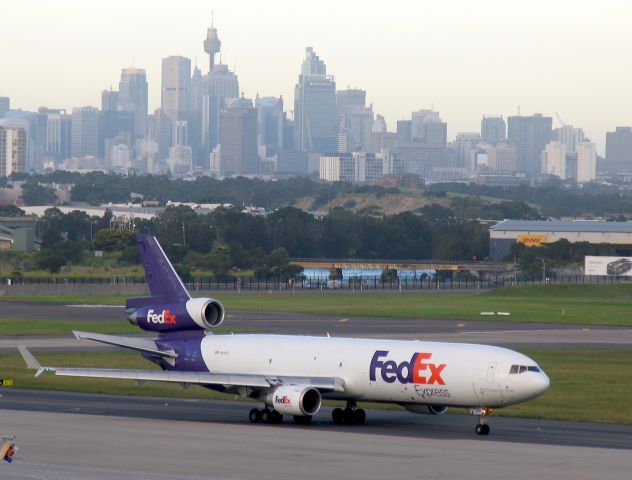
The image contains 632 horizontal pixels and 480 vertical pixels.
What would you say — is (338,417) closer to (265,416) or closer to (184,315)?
(265,416)

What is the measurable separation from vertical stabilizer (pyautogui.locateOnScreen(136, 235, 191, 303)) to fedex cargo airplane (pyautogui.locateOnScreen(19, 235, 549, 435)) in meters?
0.04

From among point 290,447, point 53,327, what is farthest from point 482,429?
point 53,327

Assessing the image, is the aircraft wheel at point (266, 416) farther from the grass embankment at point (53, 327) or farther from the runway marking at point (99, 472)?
the grass embankment at point (53, 327)

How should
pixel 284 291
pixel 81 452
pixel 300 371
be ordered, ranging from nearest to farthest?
pixel 81 452 → pixel 300 371 → pixel 284 291

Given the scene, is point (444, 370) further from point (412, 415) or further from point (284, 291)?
point (284, 291)

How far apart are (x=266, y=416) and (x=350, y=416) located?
3297 mm

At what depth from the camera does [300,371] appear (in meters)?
59.5

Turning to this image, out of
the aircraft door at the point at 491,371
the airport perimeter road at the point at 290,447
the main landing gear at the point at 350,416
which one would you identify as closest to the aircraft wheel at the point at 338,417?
the main landing gear at the point at 350,416

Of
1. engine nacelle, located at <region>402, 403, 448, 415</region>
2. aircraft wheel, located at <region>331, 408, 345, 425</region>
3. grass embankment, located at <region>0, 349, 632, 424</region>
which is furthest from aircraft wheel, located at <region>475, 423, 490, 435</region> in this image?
grass embankment, located at <region>0, 349, 632, 424</region>

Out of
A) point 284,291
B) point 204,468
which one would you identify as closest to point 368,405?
point 204,468

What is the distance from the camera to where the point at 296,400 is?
57.1m

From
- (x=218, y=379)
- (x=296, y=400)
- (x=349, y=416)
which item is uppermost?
(x=218, y=379)

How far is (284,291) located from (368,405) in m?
110

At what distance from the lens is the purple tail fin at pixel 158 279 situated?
6322 cm
